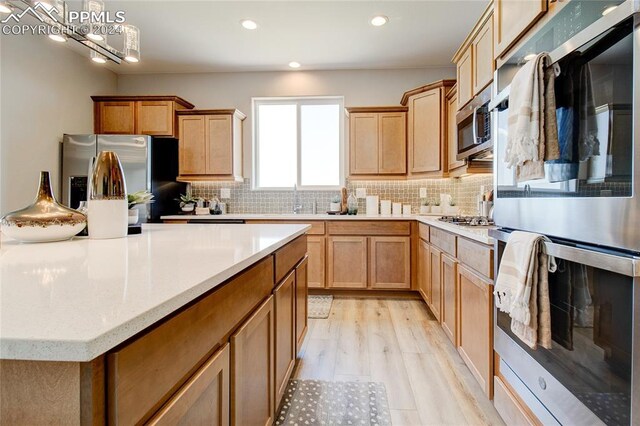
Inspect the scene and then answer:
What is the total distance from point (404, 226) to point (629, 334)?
110 inches

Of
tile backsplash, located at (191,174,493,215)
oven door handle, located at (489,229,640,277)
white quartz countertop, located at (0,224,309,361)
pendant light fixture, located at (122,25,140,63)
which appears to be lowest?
white quartz countertop, located at (0,224,309,361)

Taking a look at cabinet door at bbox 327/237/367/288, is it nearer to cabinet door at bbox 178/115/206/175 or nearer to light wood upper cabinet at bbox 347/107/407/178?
light wood upper cabinet at bbox 347/107/407/178

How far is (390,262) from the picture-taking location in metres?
3.59

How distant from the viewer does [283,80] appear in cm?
435

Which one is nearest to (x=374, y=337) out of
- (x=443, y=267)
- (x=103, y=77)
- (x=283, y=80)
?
(x=443, y=267)

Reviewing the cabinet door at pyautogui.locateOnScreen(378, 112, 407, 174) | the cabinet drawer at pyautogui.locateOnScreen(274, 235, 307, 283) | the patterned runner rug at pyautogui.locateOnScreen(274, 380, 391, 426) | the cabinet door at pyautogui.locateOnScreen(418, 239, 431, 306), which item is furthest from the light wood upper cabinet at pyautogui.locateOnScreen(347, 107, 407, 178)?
the patterned runner rug at pyautogui.locateOnScreen(274, 380, 391, 426)

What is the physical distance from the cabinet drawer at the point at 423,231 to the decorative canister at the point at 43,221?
8.67ft

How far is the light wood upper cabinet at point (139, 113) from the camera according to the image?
4.00m

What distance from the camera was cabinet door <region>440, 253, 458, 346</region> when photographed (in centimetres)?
215

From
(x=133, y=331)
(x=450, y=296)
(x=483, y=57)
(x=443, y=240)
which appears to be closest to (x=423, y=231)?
(x=443, y=240)

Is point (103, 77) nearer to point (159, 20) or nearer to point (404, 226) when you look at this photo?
point (159, 20)

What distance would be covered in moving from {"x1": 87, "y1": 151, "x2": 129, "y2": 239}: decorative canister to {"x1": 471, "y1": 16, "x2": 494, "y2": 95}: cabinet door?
2.15m

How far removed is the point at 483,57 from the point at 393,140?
1746 mm

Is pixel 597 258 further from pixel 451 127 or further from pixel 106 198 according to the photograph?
pixel 451 127
